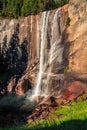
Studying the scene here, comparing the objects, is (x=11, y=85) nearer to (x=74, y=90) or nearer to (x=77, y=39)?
(x=77, y=39)

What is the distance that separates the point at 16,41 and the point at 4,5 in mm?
27118

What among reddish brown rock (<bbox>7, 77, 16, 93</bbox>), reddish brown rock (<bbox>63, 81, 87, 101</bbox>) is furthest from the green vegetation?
reddish brown rock (<bbox>63, 81, 87, 101</bbox>)

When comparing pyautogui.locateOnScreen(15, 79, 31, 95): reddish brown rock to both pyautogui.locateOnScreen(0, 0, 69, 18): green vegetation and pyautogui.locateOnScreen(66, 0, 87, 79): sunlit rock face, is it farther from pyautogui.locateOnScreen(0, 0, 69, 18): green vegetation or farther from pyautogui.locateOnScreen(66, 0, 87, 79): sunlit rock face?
pyautogui.locateOnScreen(0, 0, 69, 18): green vegetation

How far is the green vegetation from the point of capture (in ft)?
239

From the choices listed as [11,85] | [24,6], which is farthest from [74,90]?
[24,6]

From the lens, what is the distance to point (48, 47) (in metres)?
49.8

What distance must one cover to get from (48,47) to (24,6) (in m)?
25.3

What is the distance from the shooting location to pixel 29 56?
5319 centimetres

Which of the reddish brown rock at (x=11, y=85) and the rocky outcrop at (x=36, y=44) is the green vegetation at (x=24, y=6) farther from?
the reddish brown rock at (x=11, y=85)

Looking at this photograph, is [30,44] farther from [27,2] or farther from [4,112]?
[27,2]

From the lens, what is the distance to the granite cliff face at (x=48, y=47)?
44.5 meters

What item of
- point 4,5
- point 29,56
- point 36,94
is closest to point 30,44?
point 29,56

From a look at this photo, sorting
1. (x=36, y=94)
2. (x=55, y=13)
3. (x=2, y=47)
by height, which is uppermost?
(x=55, y=13)

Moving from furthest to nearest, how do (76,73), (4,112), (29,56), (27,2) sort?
(27,2), (29,56), (76,73), (4,112)
